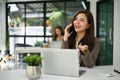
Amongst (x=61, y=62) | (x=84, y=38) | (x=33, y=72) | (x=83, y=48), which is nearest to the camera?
(x=33, y=72)

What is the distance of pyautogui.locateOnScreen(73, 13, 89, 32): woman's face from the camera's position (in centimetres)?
188

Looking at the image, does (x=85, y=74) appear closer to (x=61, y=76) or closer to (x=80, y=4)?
(x=61, y=76)

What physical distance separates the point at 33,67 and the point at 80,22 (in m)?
0.63

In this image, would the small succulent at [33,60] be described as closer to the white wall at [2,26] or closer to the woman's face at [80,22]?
the woman's face at [80,22]

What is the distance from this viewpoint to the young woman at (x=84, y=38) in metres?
1.87

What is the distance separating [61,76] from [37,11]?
532 centimetres

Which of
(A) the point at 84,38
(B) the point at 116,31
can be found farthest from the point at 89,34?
(B) the point at 116,31

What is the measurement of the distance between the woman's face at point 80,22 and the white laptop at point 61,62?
0.38m

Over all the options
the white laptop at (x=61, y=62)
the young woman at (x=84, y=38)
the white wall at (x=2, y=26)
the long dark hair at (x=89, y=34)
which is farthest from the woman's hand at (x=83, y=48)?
the white wall at (x=2, y=26)

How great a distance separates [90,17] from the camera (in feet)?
6.36

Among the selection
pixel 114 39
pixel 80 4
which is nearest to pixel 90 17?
pixel 114 39

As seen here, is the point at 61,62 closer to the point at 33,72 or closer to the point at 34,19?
the point at 33,72

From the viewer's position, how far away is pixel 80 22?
1.89 meters

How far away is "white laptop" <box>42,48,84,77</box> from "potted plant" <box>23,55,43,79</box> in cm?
15
